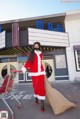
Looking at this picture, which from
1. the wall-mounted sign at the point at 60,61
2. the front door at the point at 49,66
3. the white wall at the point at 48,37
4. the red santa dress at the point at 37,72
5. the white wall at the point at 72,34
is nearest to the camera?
the red santa dress at the point at 37,72

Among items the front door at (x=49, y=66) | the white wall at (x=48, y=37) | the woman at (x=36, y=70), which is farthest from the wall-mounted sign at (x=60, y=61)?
the woman at (x=36, y=70)

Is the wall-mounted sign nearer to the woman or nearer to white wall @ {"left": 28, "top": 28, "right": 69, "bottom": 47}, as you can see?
white wall @ {"left": 28, "top": 28, "right": 69, "bottom": 47}

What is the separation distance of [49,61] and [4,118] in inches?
366

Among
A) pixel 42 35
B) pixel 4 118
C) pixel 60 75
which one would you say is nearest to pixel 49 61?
pixel 60 75

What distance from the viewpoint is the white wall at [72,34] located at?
34.6 feet

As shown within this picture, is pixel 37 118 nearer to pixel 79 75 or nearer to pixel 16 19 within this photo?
pixel 79 75

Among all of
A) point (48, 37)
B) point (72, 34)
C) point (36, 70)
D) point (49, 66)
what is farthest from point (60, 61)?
point (36, 70)

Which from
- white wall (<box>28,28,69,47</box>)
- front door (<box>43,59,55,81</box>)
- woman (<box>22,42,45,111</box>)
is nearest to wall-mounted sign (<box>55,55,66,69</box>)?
front door (<box>43,59,55,81</box>)

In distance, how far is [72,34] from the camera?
11.0 meters

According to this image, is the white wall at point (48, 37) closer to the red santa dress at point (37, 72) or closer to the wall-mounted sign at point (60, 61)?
the wall-mounted sign at point (60, 61)

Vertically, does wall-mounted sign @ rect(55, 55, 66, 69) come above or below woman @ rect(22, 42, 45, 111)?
above

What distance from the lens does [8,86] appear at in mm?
2873

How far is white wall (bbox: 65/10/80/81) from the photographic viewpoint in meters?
10.5

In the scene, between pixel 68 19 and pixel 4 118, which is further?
pixel 68 19
